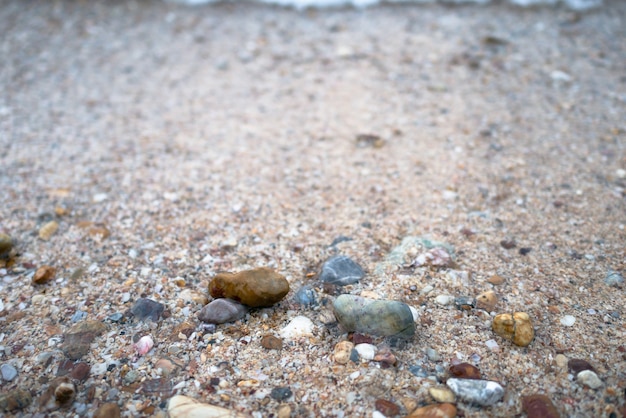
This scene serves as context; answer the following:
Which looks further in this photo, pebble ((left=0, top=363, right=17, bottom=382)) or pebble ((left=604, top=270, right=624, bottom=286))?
pebble ((left=604, top=270, right=624, bottom=286))

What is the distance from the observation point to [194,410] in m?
1.53

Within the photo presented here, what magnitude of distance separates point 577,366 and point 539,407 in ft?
0.79

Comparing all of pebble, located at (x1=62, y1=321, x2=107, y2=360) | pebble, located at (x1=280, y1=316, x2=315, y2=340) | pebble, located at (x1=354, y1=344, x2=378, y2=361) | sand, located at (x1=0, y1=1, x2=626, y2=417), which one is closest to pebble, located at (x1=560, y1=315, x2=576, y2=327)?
sand, located at (x1=0, y1=1, x2=626, y2=417)

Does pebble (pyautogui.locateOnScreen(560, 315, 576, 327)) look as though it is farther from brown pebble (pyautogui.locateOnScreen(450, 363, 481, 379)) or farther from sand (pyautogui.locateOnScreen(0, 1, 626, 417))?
brown pebble (pyautogui.locateOnScreen(450, 363, 481, 379))

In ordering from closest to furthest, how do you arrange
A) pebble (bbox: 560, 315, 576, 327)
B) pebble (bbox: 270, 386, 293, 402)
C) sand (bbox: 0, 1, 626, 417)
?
pebble (bbox: 270, 386, 293, 402) < sand (bbox: 0, 1, 626, 417) < pebble (bbox: 560, 315, 576, 327)

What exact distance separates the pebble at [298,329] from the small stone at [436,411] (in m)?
0.50

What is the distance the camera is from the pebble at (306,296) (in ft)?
6.47

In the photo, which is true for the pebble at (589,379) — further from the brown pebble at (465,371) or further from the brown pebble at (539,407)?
the brown pebble at (465,371)

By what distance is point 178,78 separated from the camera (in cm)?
384

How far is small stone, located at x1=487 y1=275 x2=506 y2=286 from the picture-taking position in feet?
6.63


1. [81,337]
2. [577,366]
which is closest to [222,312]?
[81,337]

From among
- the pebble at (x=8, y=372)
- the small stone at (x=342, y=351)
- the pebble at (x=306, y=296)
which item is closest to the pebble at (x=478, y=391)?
the small stone at (x=342, y=351)

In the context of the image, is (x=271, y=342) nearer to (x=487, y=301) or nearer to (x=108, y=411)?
(x=108, y=411)

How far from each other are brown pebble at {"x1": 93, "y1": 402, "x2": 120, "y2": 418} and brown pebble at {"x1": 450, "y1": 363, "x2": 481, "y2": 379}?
1.13 meters
